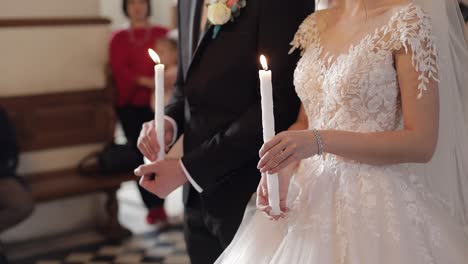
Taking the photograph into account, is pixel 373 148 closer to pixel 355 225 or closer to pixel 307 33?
pixel 355 225

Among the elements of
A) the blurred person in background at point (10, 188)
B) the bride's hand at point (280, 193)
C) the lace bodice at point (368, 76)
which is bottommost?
the blurred person in background at point (10, 188)

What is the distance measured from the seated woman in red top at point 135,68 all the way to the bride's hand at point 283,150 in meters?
3.63

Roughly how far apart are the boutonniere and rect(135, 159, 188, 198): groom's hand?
438 mm

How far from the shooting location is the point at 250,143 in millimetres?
2000

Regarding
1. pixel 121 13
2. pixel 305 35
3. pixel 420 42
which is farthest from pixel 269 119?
pixel 121 13

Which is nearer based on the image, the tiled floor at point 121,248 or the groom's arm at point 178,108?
the groom's arm at point 178,108

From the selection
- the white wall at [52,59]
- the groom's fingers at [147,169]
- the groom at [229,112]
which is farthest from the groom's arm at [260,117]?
the white wall at [52,59]

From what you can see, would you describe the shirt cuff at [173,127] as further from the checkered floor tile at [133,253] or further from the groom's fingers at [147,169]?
the checkered floor tile at [133,253]

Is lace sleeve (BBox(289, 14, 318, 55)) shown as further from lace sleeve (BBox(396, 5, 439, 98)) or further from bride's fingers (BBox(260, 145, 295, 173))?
bride's fingers (BBox(260, 145, 295, 173))

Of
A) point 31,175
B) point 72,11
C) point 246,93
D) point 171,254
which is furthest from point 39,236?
point 246,93

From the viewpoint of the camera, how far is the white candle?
4.72 feet

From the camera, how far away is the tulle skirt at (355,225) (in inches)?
63.9

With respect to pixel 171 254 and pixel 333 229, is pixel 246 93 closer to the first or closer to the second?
pixel 333 229

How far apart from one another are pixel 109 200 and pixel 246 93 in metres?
2.88
